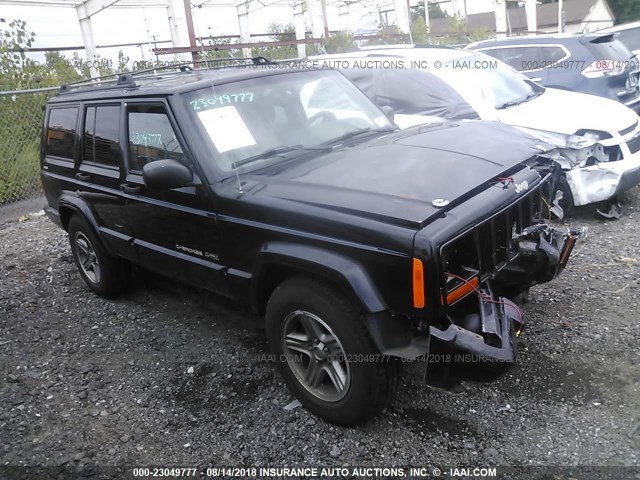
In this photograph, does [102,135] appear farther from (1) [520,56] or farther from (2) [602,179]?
(1) [520,56]

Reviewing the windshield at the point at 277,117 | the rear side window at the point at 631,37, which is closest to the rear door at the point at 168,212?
the windshield at the point at 277,117

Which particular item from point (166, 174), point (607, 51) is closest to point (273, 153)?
point (166, 174)

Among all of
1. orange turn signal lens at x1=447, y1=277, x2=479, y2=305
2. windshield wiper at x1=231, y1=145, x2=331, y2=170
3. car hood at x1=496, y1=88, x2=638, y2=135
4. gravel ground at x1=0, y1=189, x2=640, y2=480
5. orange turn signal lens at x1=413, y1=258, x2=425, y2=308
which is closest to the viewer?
orange turn signal lens at x1=413, y1=258, x2=425, y2=308

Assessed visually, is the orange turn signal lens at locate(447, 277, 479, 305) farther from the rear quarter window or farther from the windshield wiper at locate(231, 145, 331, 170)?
the rear quarter window

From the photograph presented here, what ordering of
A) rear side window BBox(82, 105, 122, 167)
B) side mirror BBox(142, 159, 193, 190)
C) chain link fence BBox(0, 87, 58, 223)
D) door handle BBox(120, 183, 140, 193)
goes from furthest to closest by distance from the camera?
chain link fence BBox(0, 87, 58, 223) → rear side window BBox(82, 105, 122, 167) → door handle BBox(120, 183, 140, 193) → side mirror BBox(142, 159, 193, 190)

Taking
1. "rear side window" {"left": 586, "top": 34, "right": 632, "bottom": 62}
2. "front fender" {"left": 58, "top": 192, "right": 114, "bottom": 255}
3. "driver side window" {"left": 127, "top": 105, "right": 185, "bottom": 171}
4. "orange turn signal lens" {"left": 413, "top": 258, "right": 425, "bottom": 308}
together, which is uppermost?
"rear side window" {"left": 586, "top": 34, "right": 632, "bottom": 62}

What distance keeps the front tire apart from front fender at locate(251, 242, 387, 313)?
13 cm

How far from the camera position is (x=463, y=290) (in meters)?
2.67

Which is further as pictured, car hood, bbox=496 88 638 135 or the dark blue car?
the dark blue car

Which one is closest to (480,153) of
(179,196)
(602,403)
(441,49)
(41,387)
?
(602,403)

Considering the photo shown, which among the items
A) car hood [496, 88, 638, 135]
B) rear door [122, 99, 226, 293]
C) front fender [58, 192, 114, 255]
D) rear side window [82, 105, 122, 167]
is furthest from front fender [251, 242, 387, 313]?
car hood [496, 88, 638, 135]

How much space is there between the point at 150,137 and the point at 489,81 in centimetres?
454

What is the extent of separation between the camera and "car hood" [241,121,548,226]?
2.68 m

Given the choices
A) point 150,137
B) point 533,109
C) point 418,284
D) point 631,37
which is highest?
point 631,37
